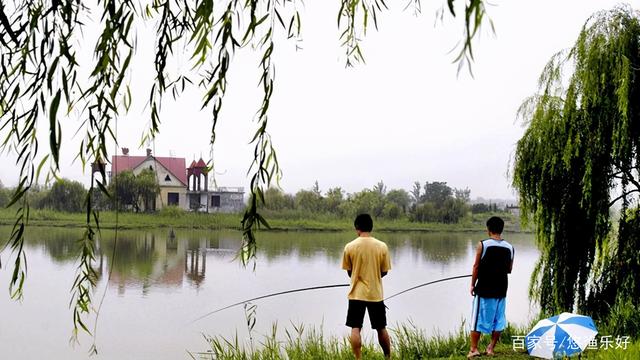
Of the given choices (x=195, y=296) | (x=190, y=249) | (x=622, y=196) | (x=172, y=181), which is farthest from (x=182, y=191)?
(x=622, y=196)

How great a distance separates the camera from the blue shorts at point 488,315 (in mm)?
4184

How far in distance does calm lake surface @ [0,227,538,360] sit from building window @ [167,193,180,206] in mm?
7367

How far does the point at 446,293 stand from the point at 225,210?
2317 cm

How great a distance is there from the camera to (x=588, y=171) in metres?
5.73

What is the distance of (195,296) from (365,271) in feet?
36.5

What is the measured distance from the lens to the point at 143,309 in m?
12.8

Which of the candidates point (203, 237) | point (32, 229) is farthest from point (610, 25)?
point (32, 229)

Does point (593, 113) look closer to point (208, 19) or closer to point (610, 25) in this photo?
point (610, 25)

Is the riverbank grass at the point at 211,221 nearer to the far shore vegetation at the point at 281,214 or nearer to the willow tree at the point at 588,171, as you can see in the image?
the far shore vegetation at the point at 281,214

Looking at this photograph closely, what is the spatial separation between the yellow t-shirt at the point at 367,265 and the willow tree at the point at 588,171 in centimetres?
291

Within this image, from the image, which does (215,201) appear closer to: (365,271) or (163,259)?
(163,259)

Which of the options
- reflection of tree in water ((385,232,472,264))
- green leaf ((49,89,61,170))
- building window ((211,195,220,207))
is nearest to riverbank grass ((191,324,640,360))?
green leaf ((49,89,61,170))

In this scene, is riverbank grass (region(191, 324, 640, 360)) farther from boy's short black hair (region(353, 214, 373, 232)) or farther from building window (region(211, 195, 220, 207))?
building window (region(211, 195, 220, 207))

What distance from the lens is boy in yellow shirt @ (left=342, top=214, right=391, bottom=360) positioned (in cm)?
A: 378
